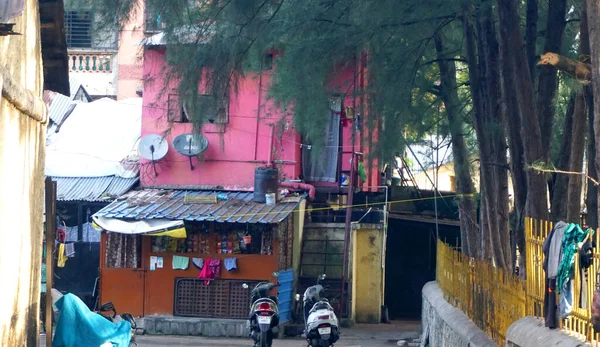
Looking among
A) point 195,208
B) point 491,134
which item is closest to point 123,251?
point 195,208

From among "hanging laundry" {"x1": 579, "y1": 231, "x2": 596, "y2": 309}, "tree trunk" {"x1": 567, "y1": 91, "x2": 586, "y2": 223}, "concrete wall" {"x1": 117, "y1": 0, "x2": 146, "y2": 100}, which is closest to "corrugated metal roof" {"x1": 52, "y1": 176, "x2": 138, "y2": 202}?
"concrete wall" {"x1": 117, "y1": 0, "x2": 146, "y2": 100}

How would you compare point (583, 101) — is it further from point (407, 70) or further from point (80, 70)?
point (80, 70)

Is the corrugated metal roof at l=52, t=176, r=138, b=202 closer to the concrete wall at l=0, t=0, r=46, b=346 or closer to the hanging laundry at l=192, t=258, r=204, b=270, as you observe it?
the hanging laundry at l=192, t=258, r=204, b=270

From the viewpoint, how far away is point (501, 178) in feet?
41.5

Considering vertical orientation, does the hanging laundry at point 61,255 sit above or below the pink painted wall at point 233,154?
below

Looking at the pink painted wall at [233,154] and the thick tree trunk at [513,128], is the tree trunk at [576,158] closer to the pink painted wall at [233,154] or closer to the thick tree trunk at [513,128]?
the thick tree trunk at [513,128]

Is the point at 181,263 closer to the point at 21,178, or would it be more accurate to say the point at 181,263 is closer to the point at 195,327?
the point at 195,327

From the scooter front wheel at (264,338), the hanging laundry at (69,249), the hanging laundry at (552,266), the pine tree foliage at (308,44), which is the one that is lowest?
the scooter front wheel at (264,338)

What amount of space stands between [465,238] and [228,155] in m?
7.01

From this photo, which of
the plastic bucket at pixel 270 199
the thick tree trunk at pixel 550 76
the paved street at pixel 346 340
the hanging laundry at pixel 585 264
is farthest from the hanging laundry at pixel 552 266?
the plastic bucket at pixel 270 199

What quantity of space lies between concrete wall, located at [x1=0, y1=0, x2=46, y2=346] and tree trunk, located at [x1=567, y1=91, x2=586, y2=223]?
567 cm

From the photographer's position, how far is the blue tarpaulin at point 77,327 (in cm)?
1023

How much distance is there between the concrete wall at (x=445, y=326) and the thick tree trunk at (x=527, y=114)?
172 cm

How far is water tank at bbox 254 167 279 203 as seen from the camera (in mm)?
19984
